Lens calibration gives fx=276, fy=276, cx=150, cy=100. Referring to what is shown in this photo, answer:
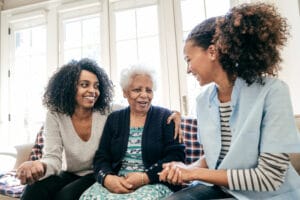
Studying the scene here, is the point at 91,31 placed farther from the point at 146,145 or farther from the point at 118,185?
the point at 118,185

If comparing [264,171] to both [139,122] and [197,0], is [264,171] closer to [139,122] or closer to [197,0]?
[139,122]

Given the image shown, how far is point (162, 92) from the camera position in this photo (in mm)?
2828

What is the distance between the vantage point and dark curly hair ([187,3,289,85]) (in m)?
0.95

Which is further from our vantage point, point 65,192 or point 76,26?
point 76,26

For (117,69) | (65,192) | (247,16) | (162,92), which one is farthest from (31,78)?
(247,16)

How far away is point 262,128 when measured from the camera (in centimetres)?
93

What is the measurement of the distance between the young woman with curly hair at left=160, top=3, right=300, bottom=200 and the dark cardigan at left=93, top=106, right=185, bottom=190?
0.31m

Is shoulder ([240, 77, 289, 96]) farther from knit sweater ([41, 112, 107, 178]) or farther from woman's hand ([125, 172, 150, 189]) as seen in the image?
knit sweater ([41, 112, 107, 178])

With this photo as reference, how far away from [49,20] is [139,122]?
2396 mm

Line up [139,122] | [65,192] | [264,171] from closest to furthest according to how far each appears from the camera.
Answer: [264,171], [65,192], [139,122]

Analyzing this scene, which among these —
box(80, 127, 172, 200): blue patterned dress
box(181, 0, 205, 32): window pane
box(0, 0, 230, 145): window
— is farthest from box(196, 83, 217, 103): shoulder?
box(181, 0, 205, 32): window pane

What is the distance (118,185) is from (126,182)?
38 mm

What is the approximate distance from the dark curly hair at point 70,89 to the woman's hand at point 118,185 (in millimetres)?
508

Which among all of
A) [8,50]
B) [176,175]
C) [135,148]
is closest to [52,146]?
[135,148]
